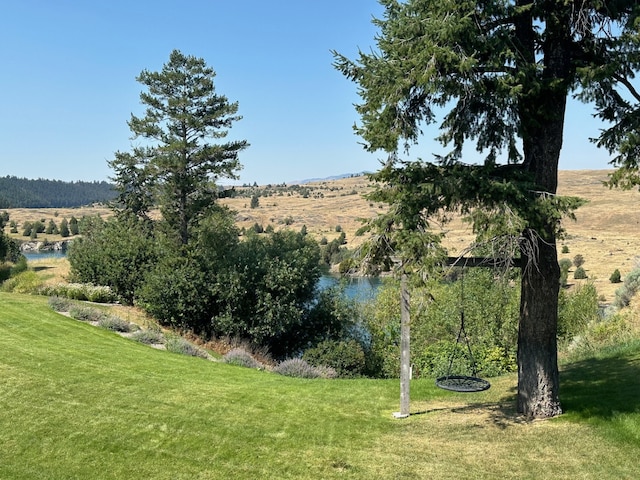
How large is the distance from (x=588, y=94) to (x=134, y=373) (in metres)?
10.2

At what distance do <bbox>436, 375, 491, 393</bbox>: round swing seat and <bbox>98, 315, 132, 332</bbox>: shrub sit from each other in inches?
450

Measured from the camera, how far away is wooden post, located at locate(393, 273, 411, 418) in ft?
25.9

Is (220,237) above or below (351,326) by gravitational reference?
above

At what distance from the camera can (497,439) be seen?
7.27 metres

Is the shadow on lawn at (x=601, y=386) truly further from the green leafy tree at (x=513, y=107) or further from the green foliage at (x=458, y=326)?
the green foliage at (x=458, y=326)

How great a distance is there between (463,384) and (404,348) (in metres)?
1.23

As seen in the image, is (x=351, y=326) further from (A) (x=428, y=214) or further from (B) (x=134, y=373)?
(A) (x=428, y=214)

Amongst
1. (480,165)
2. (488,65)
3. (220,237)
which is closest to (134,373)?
(480,165)

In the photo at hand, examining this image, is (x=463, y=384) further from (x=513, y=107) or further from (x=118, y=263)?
(x=118, y=263)

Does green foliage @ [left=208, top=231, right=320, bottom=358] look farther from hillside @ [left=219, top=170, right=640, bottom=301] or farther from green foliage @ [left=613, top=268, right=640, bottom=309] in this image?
green foliage @ [left=613, top=268, right=640, bottom=309]

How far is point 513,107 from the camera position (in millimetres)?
7258

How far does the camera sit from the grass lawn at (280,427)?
248 inches

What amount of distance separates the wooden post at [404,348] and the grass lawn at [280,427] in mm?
335

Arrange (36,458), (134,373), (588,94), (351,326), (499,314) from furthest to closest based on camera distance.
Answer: (351,326)
(499,314)
(134,373)
(588,94)
(36,458)
